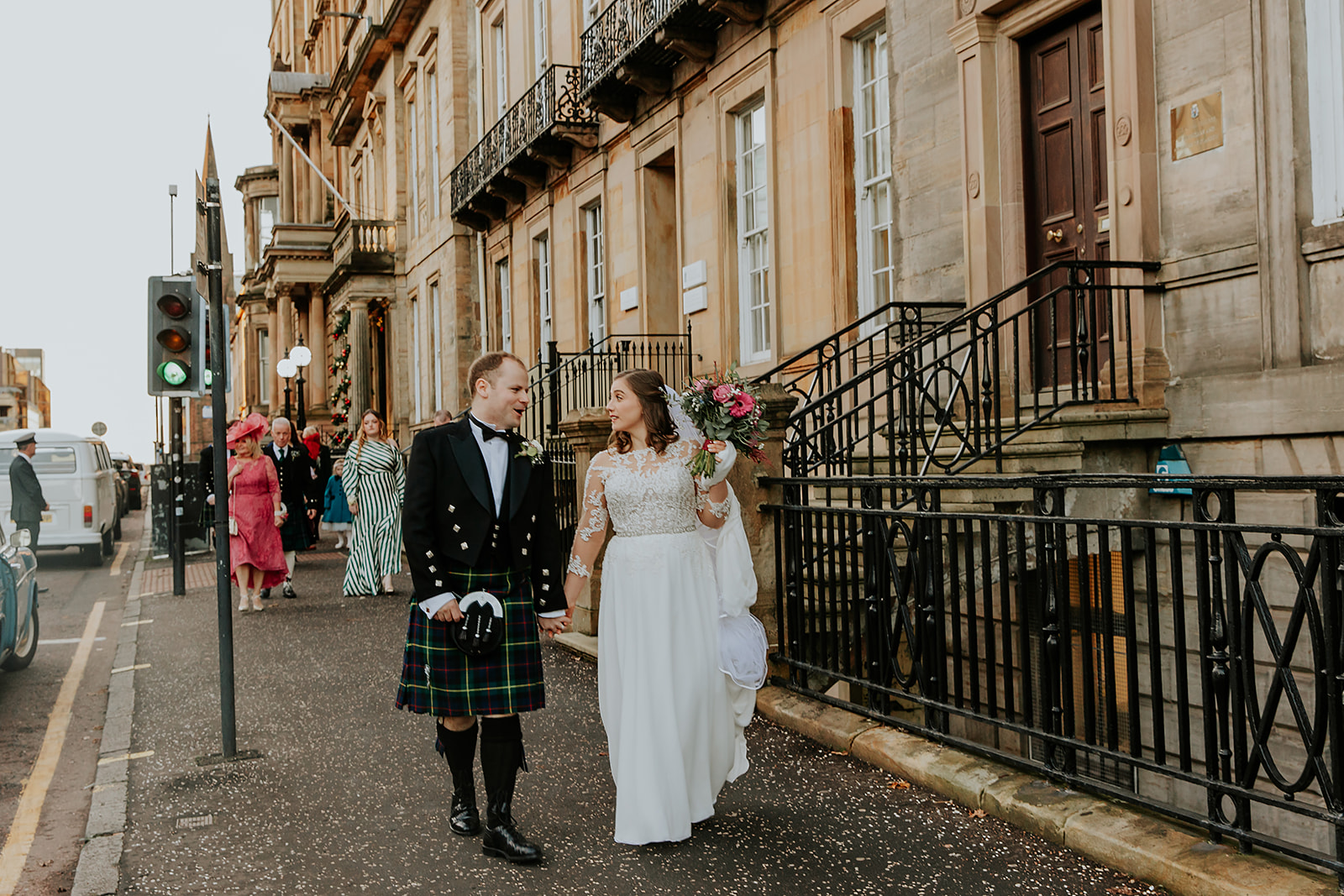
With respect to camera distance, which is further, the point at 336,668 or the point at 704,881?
the point at 336,668

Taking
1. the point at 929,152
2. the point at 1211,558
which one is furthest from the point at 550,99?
the point at 1211,558

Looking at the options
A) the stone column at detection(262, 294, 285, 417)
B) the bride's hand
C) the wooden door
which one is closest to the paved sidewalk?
the bride's hand

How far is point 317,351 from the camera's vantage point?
43.1 metres

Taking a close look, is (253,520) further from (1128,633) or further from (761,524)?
(1128,633)

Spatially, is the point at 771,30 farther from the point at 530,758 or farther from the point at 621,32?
the point at 530,758

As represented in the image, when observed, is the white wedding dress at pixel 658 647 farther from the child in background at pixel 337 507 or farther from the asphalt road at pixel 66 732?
the child in background at pixel 337 507

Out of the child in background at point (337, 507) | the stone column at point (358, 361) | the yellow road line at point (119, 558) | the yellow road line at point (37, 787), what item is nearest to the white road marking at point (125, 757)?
the yellow road line at point (37, 787)

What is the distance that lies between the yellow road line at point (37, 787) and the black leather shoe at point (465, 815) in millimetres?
1797

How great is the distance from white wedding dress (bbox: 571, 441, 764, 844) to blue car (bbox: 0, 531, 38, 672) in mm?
5714

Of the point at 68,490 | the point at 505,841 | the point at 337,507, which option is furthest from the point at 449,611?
the point at 68,490

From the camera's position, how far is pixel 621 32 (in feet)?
53.0

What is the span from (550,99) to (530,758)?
14.6 meters

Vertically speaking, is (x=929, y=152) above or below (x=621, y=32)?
below

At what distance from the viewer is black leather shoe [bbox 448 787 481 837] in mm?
4973
